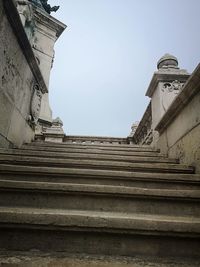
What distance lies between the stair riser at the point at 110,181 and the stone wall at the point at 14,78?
1.07 m

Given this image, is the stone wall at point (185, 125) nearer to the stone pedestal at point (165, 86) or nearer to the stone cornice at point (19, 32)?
the stone pedestal at point (165, 86)

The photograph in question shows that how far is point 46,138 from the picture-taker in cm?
637

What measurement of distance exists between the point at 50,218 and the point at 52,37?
12471 mm

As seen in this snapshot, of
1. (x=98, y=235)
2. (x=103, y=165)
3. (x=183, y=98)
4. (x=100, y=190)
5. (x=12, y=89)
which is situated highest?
(x=12, y=89)

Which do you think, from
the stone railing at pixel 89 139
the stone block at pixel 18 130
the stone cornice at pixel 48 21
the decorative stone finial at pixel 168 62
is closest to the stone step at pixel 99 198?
the stone block at pixel 18 130

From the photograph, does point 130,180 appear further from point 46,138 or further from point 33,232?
point 46,138

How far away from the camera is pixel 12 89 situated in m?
3.16

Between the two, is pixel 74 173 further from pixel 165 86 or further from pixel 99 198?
pixel 165 86

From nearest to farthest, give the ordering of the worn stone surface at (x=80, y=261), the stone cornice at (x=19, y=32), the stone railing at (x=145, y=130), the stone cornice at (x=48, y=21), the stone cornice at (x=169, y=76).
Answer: the worn stone surface at (x=80, y=261)
the stone cornice at (x=19, y=32)
the stone cornice at (x=169, y=76)
the stone railing at (x=145, y=130)
the stone cornice at (x=48, y=21)

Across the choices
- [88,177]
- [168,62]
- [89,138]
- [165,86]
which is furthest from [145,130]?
[88,177]

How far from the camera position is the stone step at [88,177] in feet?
6.50

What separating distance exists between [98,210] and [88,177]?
0.43 m

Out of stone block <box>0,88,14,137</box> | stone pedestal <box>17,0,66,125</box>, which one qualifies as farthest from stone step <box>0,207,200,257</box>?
stone pedestal <box>17,0,66,125</box>

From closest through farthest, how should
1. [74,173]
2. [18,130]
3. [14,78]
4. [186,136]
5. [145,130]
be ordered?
1. [74,173]
2. [186,136]
3. [14,78]
4. [18,130]
5. [145,130]
